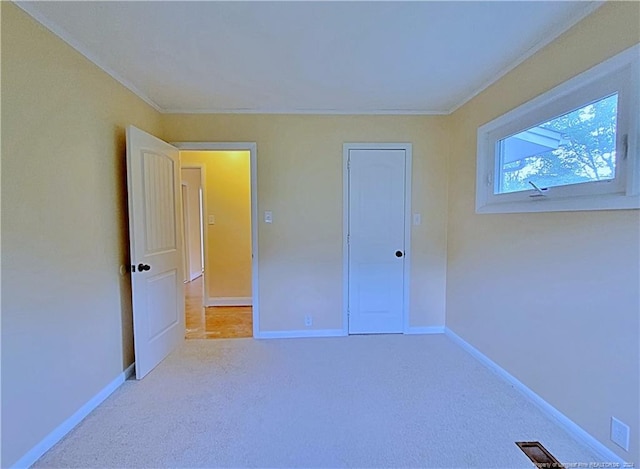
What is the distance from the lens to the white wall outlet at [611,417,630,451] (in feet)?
5.47

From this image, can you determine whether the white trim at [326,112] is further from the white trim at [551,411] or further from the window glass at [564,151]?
the white trim at [551,411]

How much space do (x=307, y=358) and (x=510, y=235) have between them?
77.3 inches

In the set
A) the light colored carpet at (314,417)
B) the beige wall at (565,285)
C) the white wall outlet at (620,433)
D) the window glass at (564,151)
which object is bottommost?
the light colored carpet at (314,417)

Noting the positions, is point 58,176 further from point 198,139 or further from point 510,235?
point 510,235

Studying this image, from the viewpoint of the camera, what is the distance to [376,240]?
12.0 feet

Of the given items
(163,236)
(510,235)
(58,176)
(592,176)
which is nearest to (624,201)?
(592,176)

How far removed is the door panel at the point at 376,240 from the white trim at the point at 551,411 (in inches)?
35.1

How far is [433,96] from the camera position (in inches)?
123

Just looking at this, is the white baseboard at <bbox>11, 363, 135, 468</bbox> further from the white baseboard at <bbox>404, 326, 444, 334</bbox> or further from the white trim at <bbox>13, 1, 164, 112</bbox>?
the white baseboard at <bbox>404, 326, 444, 334</bbox>

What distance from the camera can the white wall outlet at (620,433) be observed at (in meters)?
1.67

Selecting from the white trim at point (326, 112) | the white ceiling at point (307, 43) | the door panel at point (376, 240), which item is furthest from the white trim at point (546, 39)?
the door panel at point (376, 240)

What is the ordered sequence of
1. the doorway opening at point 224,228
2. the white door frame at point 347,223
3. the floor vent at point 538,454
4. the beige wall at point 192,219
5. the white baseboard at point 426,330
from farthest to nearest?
1. the beige wall at point 192,219
2. the doorway opening at point 224,228
3. the white baseboard at point 426,330
4. the white door frame at point 347,223
5. the floor vent at point 538,454

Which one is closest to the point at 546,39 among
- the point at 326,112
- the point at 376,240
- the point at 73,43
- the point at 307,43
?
the point at 307,43

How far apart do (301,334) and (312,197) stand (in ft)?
4.77
